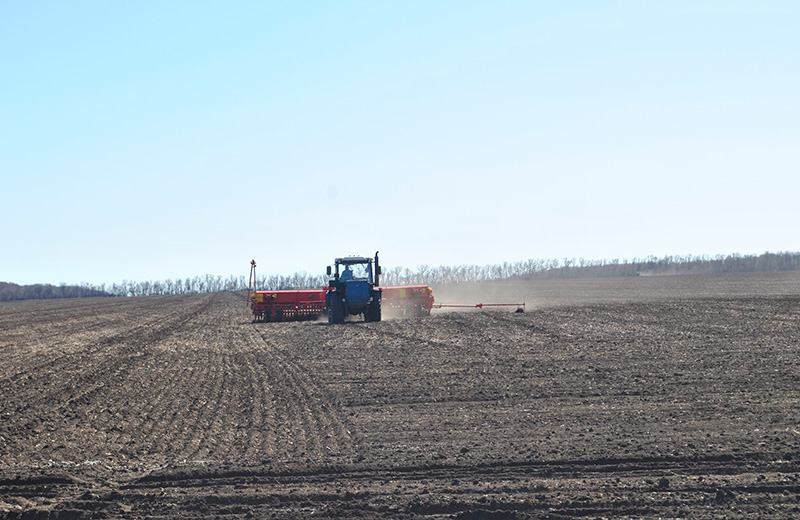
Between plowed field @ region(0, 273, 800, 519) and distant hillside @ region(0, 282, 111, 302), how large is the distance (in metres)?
110

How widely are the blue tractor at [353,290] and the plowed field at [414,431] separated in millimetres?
8614

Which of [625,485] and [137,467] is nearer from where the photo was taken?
[625,485]

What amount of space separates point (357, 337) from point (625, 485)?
47.9 ft

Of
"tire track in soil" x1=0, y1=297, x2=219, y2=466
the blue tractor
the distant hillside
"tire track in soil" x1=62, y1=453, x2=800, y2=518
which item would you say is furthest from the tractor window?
the distant hillside

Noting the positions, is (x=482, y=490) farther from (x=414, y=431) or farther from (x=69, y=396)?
(x=69, y=396)

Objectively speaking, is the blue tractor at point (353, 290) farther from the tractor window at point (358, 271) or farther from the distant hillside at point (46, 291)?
the distant hillside at point (46, 291)

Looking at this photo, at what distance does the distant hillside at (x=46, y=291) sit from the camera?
4560 inches

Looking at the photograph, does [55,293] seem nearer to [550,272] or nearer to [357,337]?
[550,272]

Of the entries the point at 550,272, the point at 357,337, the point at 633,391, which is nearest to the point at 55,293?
the point at 550,272

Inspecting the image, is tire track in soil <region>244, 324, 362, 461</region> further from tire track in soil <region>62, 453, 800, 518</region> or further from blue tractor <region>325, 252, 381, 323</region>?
blue tractor <region>325, 252, 381, 323</region>

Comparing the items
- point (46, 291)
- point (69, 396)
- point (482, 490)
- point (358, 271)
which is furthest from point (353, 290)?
point (46, 291)

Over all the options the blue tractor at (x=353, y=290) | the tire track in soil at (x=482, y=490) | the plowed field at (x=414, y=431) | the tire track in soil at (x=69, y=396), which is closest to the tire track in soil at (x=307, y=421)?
the plowed field at (x=414, y=431)

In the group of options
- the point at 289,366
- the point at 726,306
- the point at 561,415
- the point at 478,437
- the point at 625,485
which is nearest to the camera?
the point at 625,485

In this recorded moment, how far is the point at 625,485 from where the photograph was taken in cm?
635
